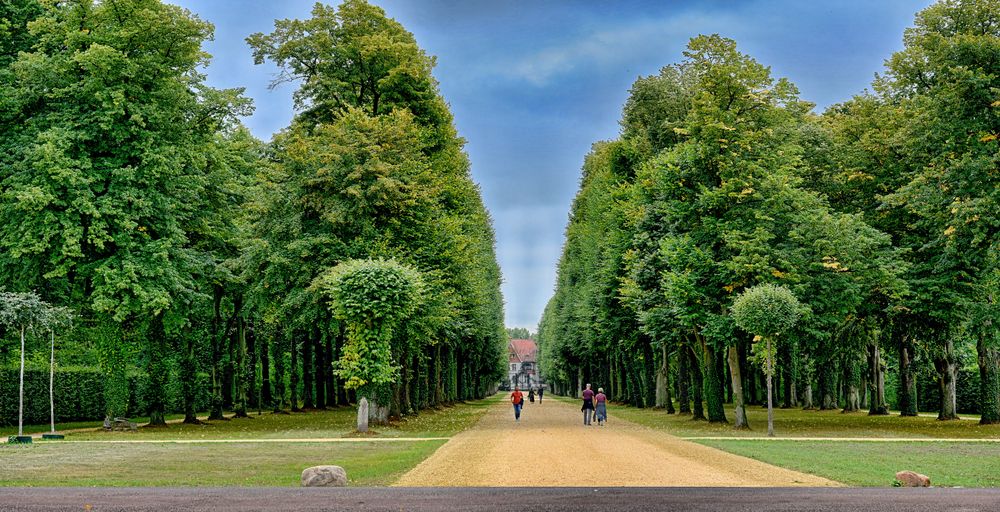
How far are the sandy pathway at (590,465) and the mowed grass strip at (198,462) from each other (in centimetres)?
101

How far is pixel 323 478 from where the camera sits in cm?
1498

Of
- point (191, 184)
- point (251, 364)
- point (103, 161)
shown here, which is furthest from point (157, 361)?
A: point (251, 364)

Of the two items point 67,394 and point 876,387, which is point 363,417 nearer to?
point 67,394

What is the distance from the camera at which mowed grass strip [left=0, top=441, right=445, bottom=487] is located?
50.9ft

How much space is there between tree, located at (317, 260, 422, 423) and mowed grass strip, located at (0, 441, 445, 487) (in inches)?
240

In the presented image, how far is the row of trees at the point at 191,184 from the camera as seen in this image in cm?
2948

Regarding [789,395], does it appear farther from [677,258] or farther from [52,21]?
[52,21]

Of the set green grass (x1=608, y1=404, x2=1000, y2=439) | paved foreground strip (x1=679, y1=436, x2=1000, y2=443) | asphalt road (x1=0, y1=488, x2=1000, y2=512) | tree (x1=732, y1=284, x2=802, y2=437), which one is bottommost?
green grass (x1=608, y1=404, x2=1000, y2=439)

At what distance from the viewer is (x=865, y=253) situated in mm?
32281

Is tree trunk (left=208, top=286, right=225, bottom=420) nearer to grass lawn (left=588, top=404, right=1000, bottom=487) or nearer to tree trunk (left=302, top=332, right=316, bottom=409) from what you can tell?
tree trunk (left=302, top=332, right=316, bottom=409)

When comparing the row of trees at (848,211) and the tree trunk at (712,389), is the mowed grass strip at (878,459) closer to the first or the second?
the row of trees at (848,211)

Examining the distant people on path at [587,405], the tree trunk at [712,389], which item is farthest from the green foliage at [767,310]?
the distant people on path at [587,405]

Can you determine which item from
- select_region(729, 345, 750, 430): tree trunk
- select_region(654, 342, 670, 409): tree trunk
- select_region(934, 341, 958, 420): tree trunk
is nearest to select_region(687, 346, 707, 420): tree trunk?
select_region(729, 345, 750, 430): tree trunk

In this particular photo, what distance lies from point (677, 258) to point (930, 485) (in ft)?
58.7
